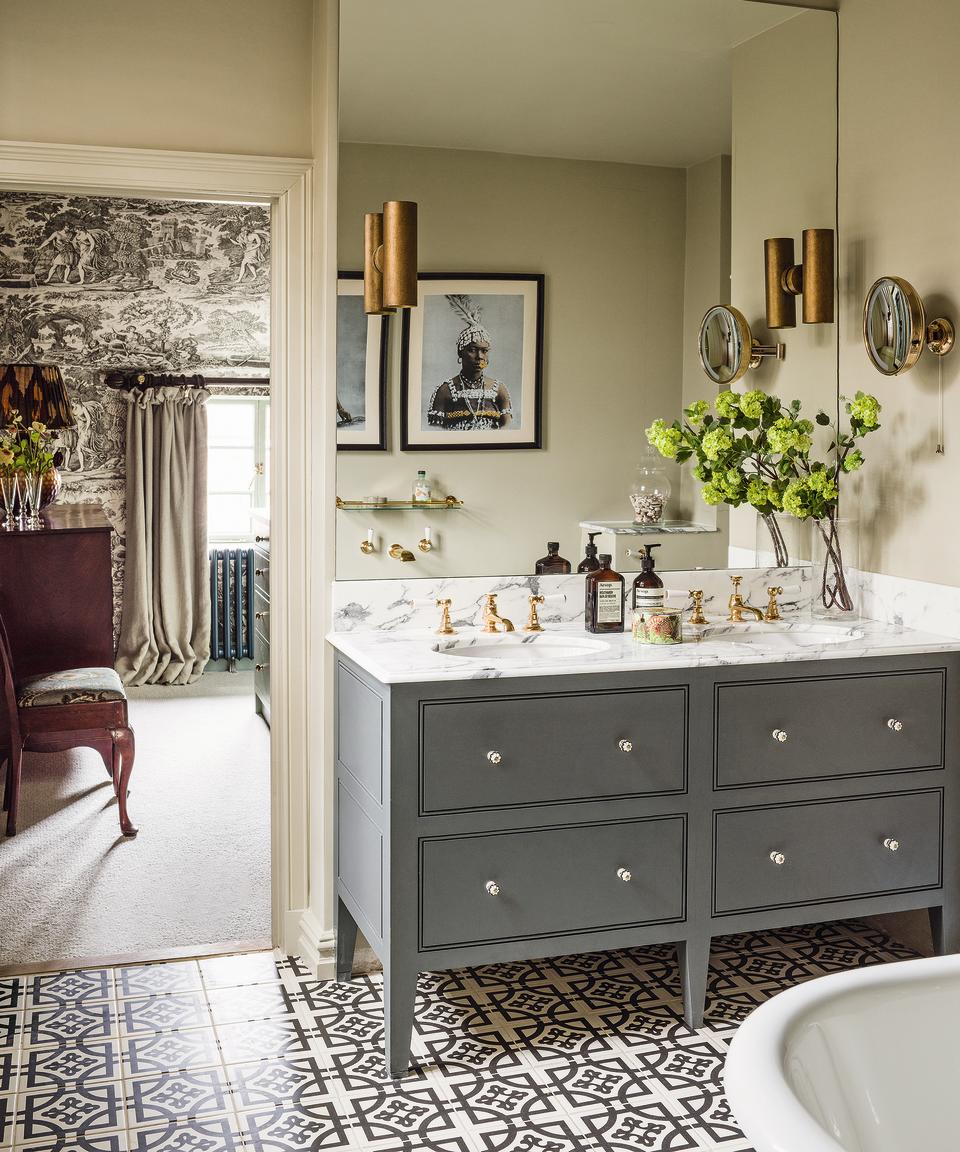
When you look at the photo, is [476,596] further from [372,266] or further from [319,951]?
[319,951]

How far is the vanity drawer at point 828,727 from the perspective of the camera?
2.74m

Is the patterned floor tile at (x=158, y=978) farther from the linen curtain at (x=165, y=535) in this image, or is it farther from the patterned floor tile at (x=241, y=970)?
the linen curtain at (x=165, y=535)

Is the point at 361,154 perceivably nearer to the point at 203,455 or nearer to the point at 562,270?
the point at 562,270

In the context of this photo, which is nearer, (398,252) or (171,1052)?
(171,1052)

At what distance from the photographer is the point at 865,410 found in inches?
120

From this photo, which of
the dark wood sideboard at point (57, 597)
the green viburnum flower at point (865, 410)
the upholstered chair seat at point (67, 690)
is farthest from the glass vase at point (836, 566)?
the dark wood sideboard at point (57, 597)

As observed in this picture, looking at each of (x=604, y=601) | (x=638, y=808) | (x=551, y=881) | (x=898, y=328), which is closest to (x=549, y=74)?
(x=898, y=328)

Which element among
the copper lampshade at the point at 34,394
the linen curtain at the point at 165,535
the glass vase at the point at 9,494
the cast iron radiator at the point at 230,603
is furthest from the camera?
the cast iron radiator at the point at 230,603

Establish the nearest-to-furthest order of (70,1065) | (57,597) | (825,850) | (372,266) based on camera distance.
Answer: (70,1065) → (825,850) → (372,266) → (57,597)

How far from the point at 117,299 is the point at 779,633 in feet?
16.5

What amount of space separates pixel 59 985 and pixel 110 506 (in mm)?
4599

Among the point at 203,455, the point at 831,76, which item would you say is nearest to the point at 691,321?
the point at 831,76

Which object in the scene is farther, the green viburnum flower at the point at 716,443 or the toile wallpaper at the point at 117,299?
the toile wallpaper at the point at 117,299

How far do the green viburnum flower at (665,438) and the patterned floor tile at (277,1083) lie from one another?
176cm
